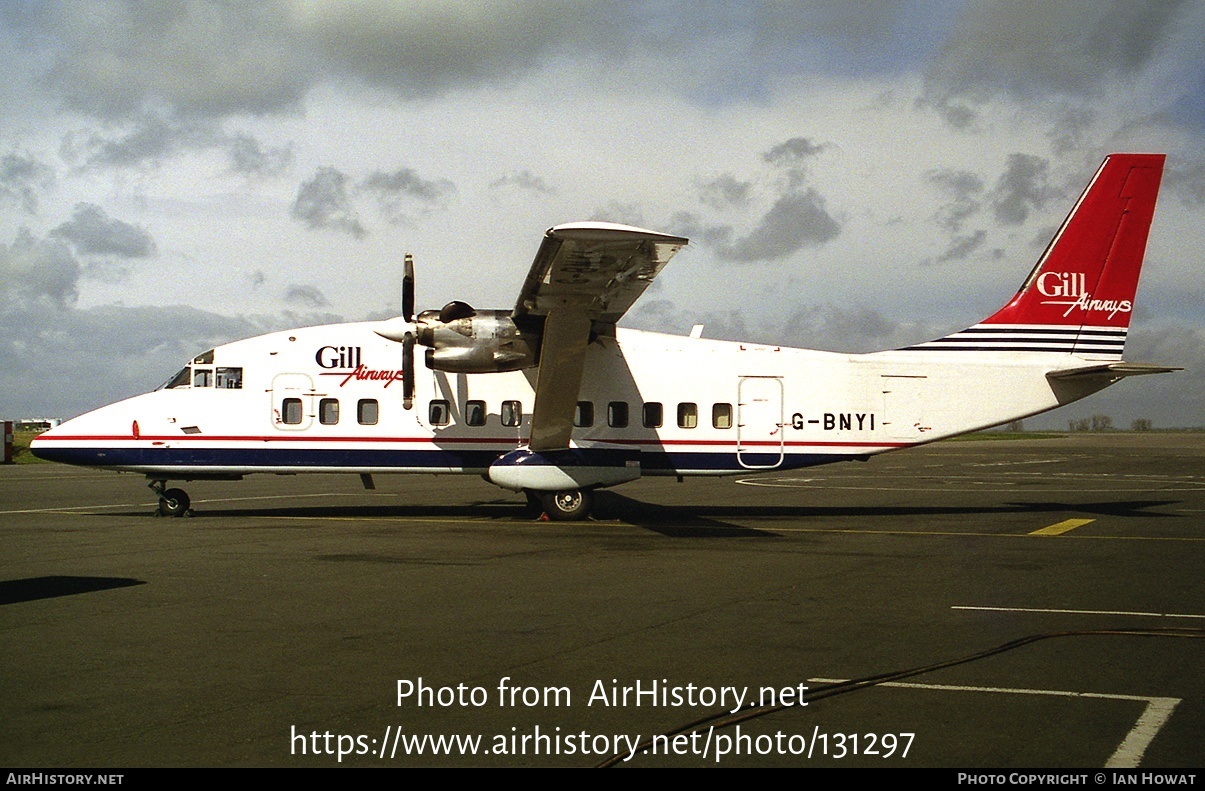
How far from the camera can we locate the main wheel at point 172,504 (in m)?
18.6

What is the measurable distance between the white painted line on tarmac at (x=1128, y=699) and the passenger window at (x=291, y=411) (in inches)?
566

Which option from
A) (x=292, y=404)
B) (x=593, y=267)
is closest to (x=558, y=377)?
(x=593, y=267)

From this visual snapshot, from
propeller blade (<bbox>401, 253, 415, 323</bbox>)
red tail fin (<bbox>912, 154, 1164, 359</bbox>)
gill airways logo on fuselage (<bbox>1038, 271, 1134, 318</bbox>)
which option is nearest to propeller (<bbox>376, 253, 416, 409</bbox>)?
propeller blade (<bbox>401, 253, 415, 323</bbox>)

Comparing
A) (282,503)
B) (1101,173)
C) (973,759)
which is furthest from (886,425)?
(973,759)

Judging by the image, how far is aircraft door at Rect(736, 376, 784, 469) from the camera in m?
19.2

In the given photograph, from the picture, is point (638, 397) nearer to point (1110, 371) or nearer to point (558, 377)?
point (558, 377)

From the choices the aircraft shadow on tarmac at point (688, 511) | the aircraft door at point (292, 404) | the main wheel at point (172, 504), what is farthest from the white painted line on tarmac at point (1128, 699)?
the main wheel at point (172, 504)

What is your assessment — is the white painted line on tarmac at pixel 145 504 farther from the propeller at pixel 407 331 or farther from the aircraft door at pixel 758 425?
the aircraft door at pixel 758 425

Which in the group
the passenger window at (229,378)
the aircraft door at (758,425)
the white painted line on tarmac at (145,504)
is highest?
the passenger window at (229,378)

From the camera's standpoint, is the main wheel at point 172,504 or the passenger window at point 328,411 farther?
the passenger window at point 328,411

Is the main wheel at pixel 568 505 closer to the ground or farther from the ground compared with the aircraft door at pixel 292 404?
closer to the ground

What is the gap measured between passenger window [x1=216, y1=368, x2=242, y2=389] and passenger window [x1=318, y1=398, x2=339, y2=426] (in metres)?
1.66
